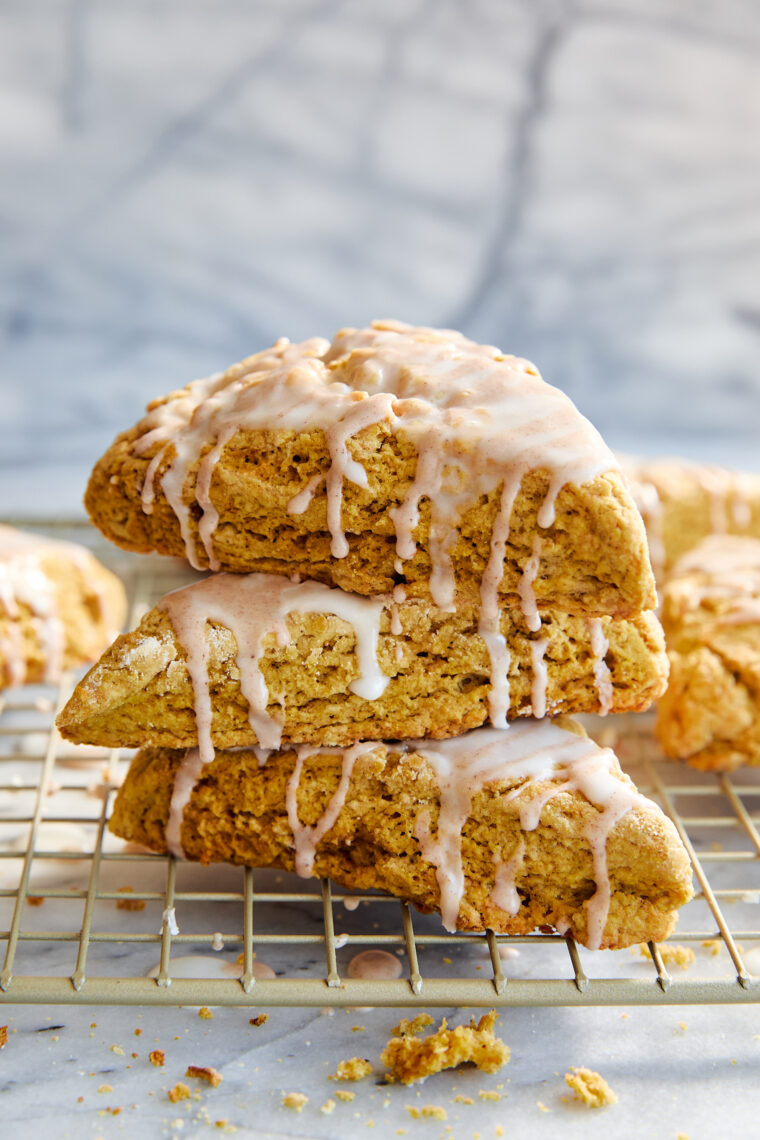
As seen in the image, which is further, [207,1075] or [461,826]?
[461,826]

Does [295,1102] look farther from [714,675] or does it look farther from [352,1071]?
[714,675]

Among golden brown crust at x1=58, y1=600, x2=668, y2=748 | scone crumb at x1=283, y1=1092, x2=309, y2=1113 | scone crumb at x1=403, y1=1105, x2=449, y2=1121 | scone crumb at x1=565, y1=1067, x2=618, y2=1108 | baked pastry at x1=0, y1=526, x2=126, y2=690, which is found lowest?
baked pastry at x1=0, y1=526, x2=126, y2=690

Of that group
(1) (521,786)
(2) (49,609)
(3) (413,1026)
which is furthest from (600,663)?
(2) (49,609)

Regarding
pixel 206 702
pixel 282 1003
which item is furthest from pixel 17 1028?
pixel 206 702

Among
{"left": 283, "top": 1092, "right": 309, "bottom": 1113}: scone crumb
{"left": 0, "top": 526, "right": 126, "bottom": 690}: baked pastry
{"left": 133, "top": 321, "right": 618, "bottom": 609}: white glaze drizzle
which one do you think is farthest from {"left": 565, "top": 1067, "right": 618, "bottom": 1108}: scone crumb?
{"left": 0, "top": 526, "right": 126, "bottom": 690}: baked pastry

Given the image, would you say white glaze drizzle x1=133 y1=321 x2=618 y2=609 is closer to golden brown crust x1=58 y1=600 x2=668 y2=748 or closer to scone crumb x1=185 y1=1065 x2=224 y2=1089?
golden brown crust x1=58 y1=600 x2=668 y2=748

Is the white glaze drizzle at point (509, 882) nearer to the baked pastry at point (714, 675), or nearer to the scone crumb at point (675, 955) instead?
the scone crumb at point (675, 955)
